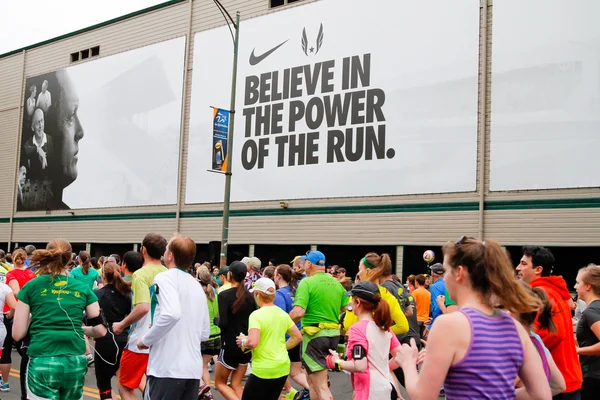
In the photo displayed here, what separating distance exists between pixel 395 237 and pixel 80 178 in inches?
707

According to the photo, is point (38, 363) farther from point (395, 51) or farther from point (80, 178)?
point (80, 178)

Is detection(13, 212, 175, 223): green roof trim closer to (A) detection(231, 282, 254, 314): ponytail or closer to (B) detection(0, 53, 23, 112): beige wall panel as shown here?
A: (B) detection(0, 53, 23, 112): beige wall panel

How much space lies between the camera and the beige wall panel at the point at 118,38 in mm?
30500

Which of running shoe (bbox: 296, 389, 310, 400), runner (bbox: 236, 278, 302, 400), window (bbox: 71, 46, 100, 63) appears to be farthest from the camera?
window (bbox: 71, 46, 100, 63)

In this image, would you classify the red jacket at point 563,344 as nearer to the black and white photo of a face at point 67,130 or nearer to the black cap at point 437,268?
the black cap at point 437,268

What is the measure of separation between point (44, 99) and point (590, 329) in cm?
3473

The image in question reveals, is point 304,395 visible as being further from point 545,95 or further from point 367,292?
point 545,95

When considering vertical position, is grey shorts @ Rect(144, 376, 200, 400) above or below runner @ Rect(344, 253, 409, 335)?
below

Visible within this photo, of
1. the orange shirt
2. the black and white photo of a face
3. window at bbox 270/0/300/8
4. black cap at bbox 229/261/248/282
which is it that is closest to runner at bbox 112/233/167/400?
black cap at bbox 229/261/248/282

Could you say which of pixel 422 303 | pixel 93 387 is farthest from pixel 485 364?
pixel 422 303

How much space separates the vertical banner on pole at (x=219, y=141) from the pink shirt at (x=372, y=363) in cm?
1483

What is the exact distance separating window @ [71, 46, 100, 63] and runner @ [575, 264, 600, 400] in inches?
1242

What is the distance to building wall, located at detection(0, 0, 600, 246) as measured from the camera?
19328 millimetres

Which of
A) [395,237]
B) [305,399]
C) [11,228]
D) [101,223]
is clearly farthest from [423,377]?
[11,228]
